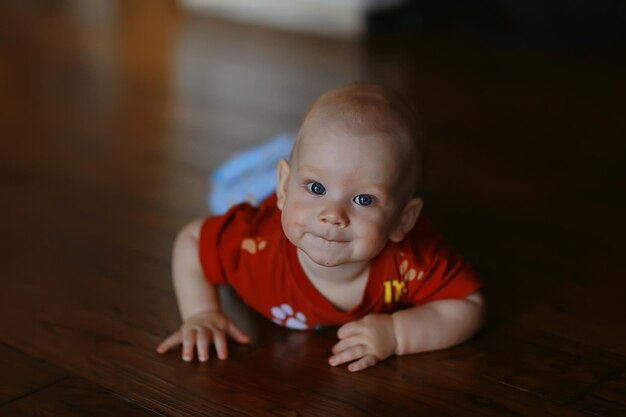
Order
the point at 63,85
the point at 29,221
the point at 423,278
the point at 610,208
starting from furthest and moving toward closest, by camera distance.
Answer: the point at 63,85, the point at 610,208, the point at 29,221, the point at 423,278

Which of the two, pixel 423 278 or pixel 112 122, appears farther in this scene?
pixel 112 122

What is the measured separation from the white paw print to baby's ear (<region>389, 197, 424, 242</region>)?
0.17 m

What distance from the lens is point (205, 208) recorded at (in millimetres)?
1708

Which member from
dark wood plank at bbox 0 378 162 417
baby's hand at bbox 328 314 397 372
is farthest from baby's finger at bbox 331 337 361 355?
dark wood plank at bbox 0 378 162 417

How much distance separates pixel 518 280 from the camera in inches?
57.3

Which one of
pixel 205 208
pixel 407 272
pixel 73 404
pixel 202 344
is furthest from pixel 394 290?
pixel 205 208

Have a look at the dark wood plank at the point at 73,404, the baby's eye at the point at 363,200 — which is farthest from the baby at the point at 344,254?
the dark wood plank at the point at 73,404

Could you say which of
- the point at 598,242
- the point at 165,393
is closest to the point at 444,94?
the point at 598,242

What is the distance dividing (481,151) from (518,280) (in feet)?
2.27

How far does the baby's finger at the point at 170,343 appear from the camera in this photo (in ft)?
3.99

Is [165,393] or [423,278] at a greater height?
[423,278]

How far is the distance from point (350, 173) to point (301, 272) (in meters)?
0.19

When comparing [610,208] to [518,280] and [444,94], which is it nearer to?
[518,280]

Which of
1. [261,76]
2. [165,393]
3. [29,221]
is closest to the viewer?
[165,393]
